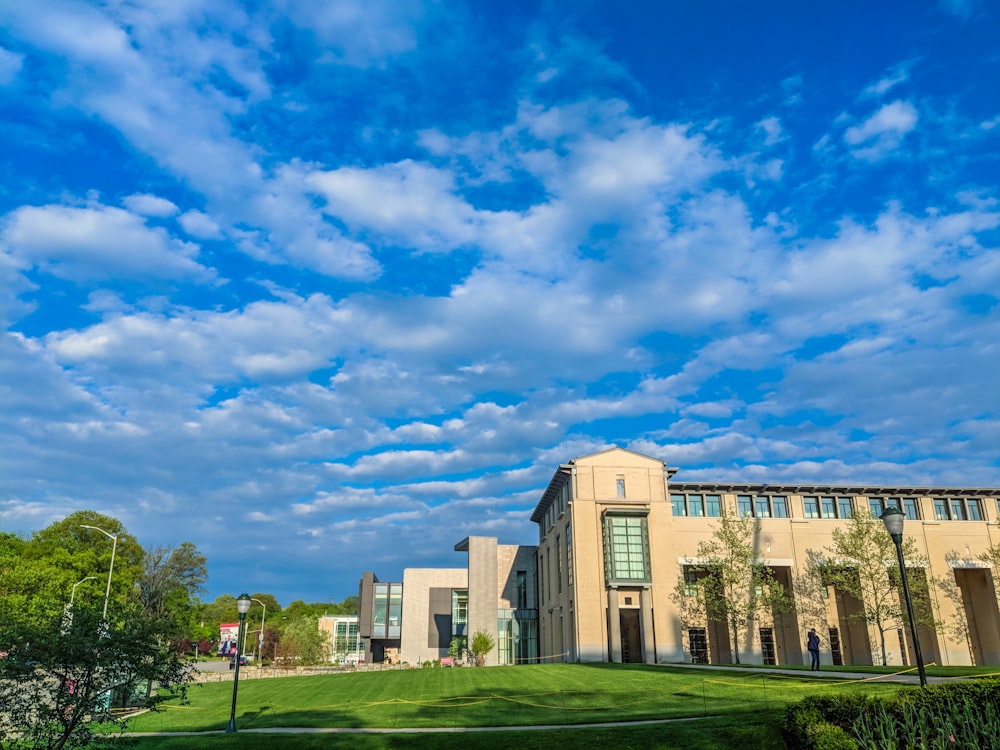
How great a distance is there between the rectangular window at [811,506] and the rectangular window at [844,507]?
2.02 m

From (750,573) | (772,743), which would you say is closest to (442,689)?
(772,743)

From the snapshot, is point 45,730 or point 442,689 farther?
point 442,689

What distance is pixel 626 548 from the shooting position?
55.1 m

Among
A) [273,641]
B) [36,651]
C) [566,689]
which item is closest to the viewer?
[36,651]

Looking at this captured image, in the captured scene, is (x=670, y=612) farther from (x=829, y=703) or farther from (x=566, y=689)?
(x=829, y=703)

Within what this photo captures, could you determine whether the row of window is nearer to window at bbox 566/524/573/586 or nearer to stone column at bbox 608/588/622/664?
window at bbox 566/524/573/586

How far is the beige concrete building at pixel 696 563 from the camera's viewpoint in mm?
54469

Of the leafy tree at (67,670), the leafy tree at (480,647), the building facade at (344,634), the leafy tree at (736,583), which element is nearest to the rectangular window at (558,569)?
the leafy tree at (480,647)

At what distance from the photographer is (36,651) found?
1371 cm

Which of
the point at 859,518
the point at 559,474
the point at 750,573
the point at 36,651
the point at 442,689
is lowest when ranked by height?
the point at 442,689

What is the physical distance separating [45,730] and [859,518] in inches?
2222

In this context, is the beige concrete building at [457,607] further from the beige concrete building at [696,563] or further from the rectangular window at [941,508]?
the rectangular window at [941,508]

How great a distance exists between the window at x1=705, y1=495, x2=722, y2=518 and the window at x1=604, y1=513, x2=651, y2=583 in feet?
24.6

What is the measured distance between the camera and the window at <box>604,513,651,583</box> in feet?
178
